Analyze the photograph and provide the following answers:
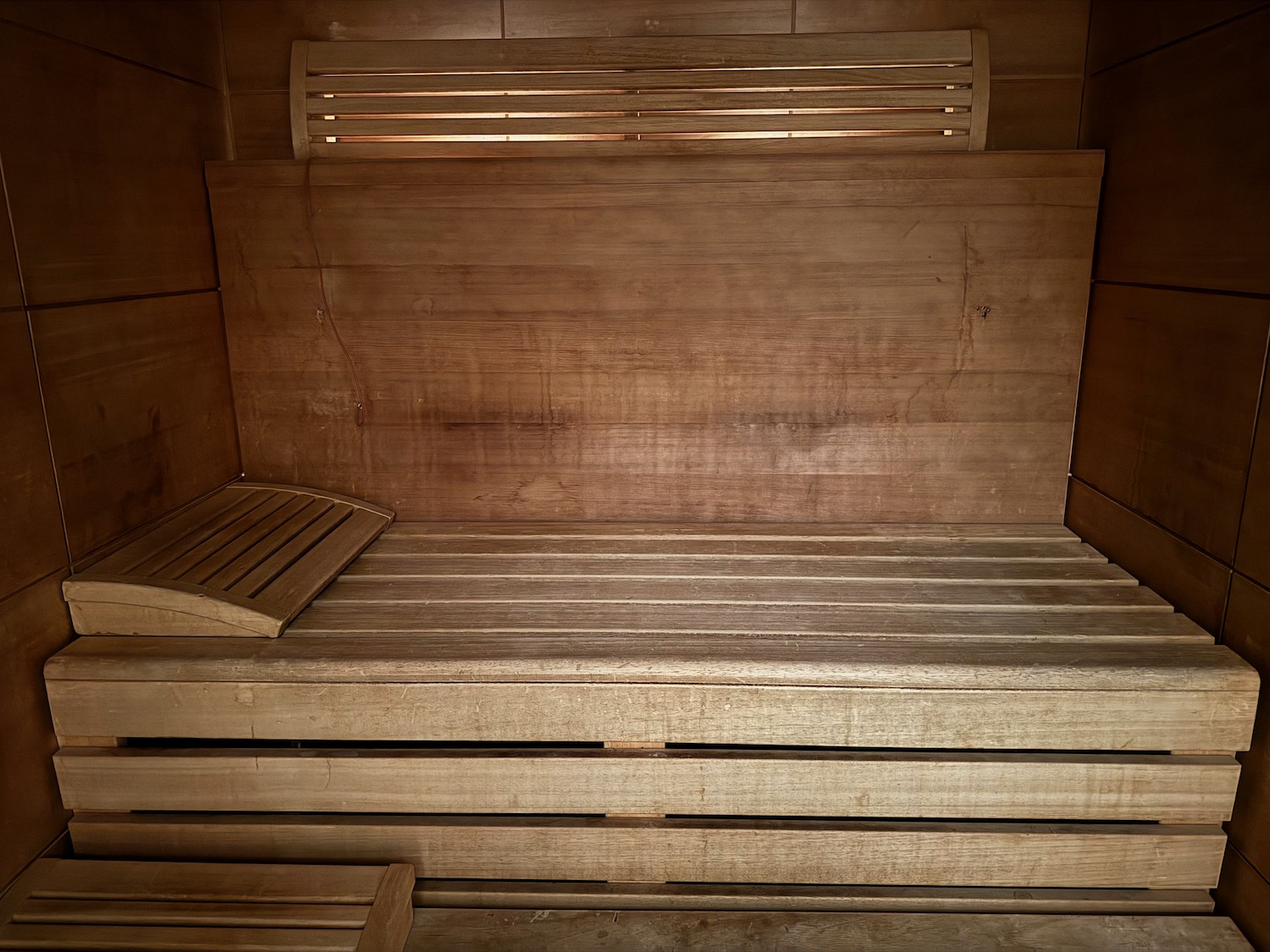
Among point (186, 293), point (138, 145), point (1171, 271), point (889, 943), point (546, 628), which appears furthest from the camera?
point (186, 293)

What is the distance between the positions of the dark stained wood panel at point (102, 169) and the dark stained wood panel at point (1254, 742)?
2.58 metres

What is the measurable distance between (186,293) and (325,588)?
3.11 ft

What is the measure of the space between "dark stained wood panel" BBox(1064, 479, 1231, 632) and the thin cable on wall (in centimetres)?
214

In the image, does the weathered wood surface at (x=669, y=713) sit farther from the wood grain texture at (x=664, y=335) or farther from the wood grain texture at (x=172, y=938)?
the wood grain texture at (x=664, y=335)

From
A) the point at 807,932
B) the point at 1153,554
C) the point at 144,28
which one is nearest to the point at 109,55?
the point at 144,28

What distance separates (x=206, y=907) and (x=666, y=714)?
95 cm

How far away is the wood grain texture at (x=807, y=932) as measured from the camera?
1.66 m

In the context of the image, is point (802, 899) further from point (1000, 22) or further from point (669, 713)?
point (1000, 22)

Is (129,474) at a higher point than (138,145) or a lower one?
lower

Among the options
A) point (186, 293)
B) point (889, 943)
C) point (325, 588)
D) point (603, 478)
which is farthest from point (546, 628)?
point (186, 293)

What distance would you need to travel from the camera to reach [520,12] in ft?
7.69

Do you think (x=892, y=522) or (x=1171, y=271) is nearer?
(x=1171, y=271)

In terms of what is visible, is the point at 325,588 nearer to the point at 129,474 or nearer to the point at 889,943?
the point at 129,474

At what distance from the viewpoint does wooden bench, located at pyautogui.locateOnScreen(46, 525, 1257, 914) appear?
1664 mm
